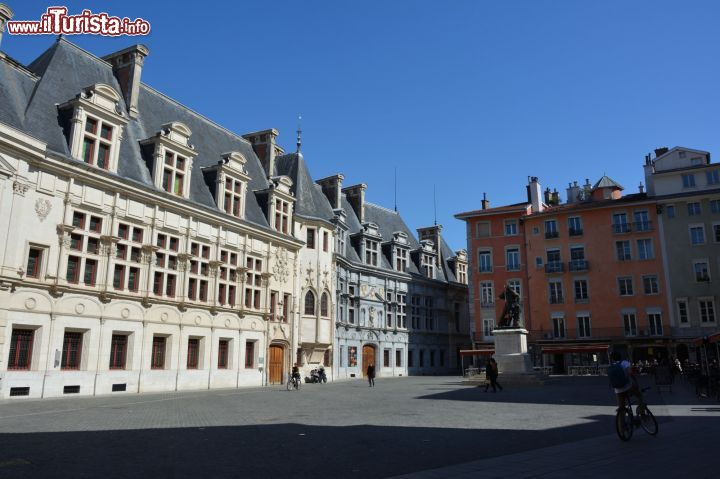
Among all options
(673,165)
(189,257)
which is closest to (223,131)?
(189,257)

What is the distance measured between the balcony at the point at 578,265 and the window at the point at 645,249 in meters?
4.07

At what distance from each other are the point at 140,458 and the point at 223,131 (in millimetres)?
32320

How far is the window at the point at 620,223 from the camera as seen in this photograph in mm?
44750

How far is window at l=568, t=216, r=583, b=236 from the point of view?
46500 millimetres

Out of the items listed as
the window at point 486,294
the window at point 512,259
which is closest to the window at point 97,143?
the window at point 486,294

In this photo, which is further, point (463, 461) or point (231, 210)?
point (231, 210)

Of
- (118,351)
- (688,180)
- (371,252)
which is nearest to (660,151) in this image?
(688,180)

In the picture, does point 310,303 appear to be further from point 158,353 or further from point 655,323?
point 655,323

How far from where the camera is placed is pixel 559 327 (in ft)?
149

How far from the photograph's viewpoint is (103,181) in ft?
80.0

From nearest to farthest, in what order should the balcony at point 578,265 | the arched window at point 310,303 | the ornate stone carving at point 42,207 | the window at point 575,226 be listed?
the ornate stone carving at point 42,207, the arched window at point 310,303, the balcony at point 578,265, the window at point 575,226

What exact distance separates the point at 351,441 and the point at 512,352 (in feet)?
65.8

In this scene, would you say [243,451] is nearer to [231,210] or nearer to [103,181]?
[103,181]

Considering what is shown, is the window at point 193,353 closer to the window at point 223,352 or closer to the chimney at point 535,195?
the window at point 223,352
